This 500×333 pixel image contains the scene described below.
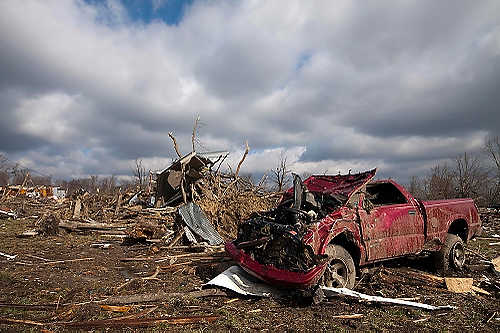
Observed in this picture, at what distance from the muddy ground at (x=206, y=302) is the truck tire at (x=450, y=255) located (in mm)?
229

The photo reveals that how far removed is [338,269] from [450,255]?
3.31 metres

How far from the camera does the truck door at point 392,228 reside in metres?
6.14

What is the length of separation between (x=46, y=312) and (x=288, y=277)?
12.1 feet

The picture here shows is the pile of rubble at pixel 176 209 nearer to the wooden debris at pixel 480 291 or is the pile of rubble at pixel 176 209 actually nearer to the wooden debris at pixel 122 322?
the wooden debris at pixel 122 322

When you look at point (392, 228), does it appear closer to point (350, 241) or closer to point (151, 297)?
point (350, 241)

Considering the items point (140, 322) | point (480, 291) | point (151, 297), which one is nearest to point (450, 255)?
point (480, 291)

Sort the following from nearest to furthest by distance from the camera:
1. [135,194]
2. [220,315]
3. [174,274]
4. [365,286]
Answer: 1. [220,315]
2. [365,286]
3. [174,274]
4. [135,194]

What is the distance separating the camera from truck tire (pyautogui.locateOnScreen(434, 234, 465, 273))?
7.27 metres

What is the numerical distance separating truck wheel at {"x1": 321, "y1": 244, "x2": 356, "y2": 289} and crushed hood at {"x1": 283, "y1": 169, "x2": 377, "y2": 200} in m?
1.07

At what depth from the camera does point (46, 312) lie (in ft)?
16.4

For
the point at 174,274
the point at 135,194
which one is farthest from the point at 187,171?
the point at 174,274

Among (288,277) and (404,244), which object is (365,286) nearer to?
(404,244)

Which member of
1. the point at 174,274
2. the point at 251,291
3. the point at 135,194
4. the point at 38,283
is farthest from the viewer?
the point at 135,194

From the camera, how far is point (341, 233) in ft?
19.1
